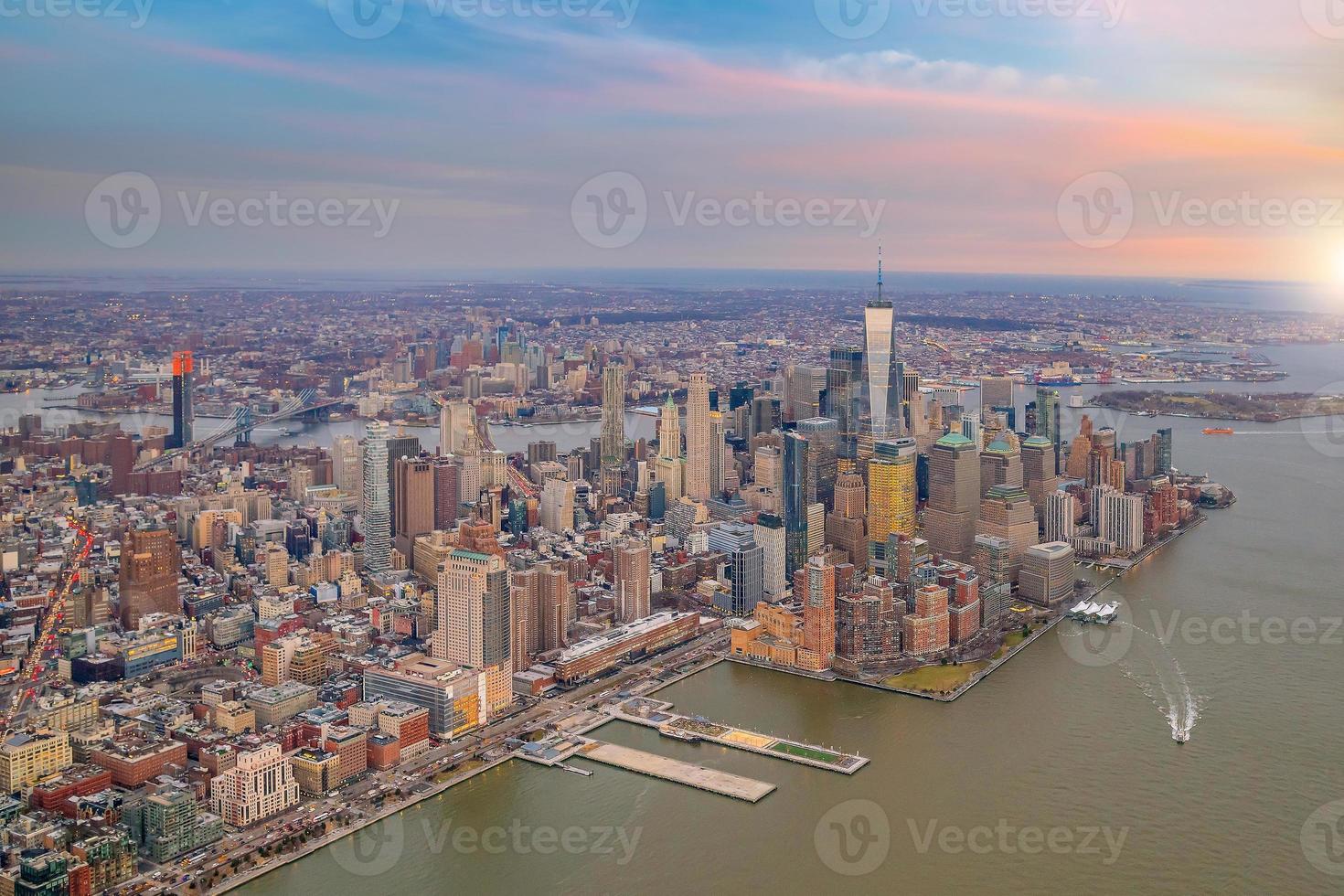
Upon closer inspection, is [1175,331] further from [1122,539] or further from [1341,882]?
[1341,882]

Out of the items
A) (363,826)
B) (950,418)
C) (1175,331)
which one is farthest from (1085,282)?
(363,826)

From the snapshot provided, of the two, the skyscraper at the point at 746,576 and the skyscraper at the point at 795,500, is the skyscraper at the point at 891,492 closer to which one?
the skyscraper at the point at 795,500

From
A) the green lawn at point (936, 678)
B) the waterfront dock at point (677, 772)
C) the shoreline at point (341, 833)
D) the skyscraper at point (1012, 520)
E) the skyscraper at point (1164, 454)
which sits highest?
the skyscraper at point (1164, 454)

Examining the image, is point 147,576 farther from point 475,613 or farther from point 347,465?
point 347,465

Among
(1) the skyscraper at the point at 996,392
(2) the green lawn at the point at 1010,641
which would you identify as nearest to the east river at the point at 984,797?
(2) the green lawn at the point at 1010,641

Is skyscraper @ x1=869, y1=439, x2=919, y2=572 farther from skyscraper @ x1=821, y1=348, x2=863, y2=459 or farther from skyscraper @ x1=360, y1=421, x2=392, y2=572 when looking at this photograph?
skyscraper @ x1=360, y1=421, x2=392, y2=572
